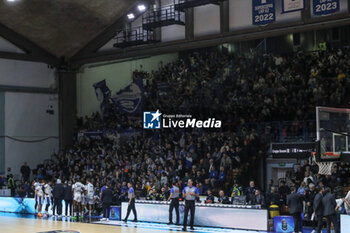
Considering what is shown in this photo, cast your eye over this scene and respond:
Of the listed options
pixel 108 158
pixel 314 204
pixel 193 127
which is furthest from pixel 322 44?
pixel 314 204

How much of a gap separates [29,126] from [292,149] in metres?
19.4

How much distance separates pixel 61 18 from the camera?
34438mm

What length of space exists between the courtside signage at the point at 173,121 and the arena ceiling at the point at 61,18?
6.51 metres

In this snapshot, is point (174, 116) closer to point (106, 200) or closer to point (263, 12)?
point (263, 12)

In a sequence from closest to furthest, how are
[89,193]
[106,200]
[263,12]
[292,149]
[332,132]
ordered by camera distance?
[332,132] < [106,200] < [292,149] < [89,193] < [263,12]

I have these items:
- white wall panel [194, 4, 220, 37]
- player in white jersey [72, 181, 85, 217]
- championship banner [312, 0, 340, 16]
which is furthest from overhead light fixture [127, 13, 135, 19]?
championship banner [312, 0, 340, 16]

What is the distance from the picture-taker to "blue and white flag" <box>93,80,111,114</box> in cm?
3812

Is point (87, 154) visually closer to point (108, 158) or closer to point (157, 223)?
point (108, 158)

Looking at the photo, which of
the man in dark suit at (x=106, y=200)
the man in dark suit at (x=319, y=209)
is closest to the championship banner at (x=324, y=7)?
the man in dark suit at (x=319, y=209)

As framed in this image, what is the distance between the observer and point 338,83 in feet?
Result: 87.2

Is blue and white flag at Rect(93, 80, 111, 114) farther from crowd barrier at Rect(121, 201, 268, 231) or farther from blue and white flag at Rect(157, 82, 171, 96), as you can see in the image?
crowd barrier at Rect(121, 201, 268, 231)

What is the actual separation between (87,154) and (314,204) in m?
19.6

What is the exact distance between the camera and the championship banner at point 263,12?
27.2 meters

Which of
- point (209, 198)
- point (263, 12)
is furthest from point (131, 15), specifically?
point (209, 198)
